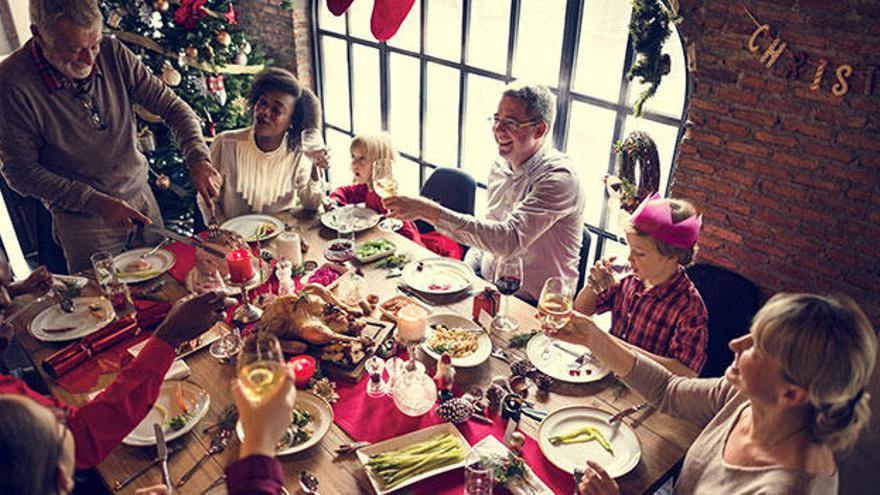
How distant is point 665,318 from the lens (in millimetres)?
2145

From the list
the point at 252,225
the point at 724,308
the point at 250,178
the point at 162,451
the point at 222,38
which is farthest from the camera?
the point at 222,38

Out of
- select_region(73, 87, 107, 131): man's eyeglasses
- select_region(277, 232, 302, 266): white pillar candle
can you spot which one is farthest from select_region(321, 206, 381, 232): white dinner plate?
select_region(73, 87, 107, 131): man's eyeglasses

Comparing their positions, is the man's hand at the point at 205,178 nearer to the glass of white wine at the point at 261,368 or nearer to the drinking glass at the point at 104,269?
the drinking glass at the point at 104,269

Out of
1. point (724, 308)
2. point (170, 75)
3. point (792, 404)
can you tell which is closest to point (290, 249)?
point (792, 404)

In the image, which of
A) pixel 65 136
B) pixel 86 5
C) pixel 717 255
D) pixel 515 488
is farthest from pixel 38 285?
pixel 717 255

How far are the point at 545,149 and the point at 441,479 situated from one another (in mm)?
1861

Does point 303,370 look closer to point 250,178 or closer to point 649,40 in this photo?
point 250,178

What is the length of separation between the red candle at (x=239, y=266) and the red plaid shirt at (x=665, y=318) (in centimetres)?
148

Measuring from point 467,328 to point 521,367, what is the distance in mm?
283

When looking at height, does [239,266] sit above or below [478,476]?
above

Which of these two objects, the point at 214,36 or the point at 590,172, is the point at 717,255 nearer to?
the point at 590,172

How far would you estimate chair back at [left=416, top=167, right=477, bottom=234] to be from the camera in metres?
3.62

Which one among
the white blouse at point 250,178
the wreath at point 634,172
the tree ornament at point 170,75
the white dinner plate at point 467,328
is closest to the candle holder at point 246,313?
the white dinner plate at point 467,328

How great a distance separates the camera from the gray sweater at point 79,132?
264 centimetres
